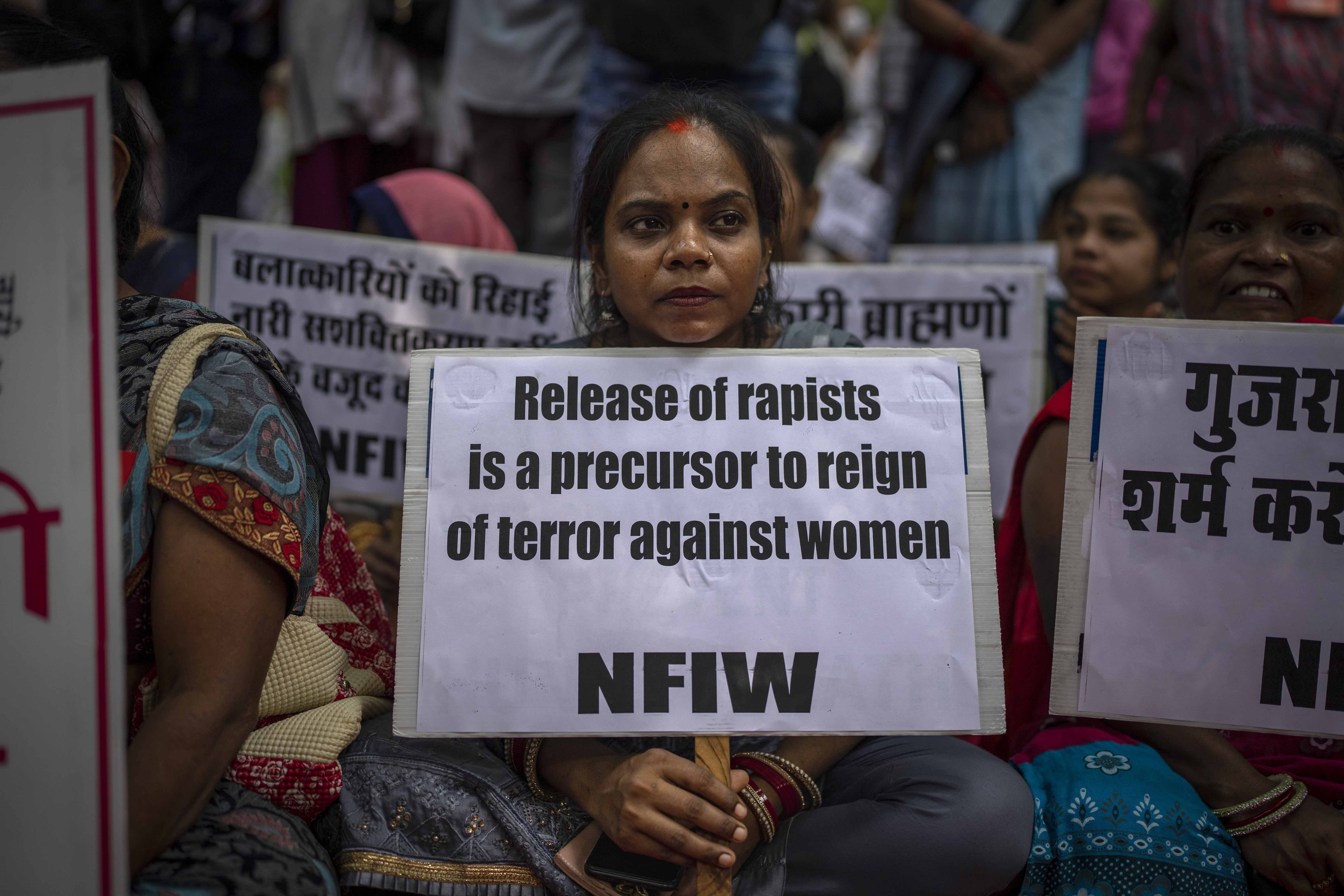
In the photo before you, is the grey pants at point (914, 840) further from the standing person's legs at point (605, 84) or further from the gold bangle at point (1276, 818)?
the standing person's legs at point (605, 84)

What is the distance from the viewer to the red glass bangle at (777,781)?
189 cm

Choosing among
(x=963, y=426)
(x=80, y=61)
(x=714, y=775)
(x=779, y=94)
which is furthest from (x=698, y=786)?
(x=779, y=94)

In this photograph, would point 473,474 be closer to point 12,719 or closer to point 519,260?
point 12,719

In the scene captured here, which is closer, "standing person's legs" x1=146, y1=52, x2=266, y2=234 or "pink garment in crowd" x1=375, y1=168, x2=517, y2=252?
"pink garment in crowd" x1=375, y1=168, x2=517, y2=252

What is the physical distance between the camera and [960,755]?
193 centimetres

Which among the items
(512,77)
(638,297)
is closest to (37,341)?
(638,297)

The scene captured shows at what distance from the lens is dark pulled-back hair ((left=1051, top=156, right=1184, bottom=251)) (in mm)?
3801

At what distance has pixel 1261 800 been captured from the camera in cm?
188

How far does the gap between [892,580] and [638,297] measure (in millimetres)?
745

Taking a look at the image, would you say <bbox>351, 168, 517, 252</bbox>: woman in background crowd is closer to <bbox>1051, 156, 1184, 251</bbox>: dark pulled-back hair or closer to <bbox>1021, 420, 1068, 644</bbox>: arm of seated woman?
<bbox>1051, 156, 1184, 251</bbox>: dark pulled-back hair

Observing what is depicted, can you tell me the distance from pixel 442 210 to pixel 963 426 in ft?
8.62

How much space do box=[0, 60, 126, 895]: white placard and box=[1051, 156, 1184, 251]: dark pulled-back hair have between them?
11.1 ft

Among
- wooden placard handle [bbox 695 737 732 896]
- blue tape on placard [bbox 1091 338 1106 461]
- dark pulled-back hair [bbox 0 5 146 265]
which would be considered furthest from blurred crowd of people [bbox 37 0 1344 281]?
wooden placard handle [bbox 695 737 732 896]

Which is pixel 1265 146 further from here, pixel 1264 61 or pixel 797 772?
pixel 1264 61
